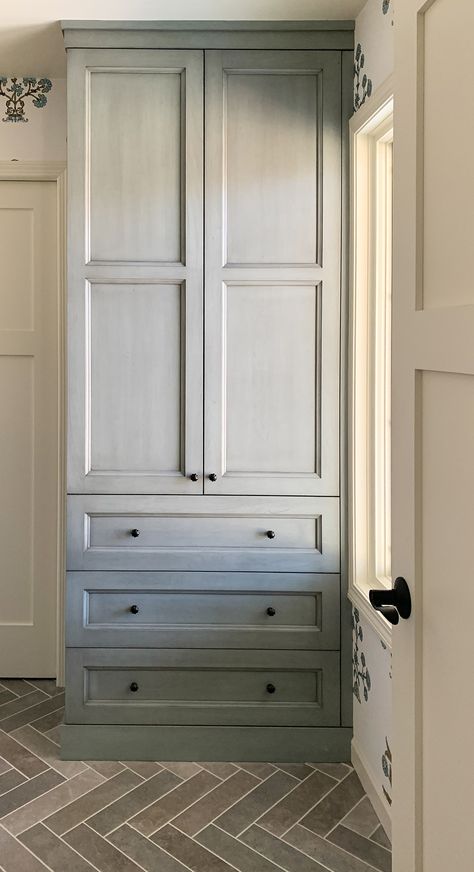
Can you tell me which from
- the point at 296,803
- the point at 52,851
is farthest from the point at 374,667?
the point at 52,851

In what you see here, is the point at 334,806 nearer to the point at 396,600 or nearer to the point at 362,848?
the point at 362,848

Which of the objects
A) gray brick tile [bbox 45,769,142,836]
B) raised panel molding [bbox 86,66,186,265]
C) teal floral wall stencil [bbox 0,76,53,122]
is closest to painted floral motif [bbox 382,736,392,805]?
gray brick tile [bbox 45,769,142,836]

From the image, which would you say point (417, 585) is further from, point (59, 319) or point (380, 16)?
point (59, 319)

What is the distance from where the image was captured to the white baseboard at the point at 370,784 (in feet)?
7.33

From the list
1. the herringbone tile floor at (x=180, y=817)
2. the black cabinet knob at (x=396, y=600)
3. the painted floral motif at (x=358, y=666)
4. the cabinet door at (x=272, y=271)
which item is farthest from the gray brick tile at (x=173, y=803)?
the black cabinet knob at (x=396, y=600)

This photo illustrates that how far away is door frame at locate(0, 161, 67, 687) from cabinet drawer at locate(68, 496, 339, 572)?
67cm

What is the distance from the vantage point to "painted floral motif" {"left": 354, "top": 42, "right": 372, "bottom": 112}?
2.42m

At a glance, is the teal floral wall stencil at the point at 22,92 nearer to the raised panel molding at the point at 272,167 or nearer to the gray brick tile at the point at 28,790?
the raised panel molding at the point at 272,167

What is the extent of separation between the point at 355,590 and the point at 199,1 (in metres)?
2.06

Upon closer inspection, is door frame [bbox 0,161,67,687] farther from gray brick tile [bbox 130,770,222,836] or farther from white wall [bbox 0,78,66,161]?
gray brick tile [bbox 130,770,222,836]

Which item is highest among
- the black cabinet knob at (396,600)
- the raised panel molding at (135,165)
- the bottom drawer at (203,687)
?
the raised panel molding at (135,165)

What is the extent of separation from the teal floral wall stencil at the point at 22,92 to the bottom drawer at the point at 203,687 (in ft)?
7.47

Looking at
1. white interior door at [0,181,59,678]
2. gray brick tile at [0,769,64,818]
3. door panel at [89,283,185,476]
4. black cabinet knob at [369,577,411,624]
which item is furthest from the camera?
white interior door at [0,181,59,678]

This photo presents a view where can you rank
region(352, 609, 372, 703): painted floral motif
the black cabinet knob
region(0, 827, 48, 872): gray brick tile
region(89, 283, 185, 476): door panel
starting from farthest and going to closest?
region(89, 283, 185, 476): door panel
region(352, 609, 372, 703): painted floral motif
region(0, 827, 48, 872): gray brick tile
the black cabinet knob
